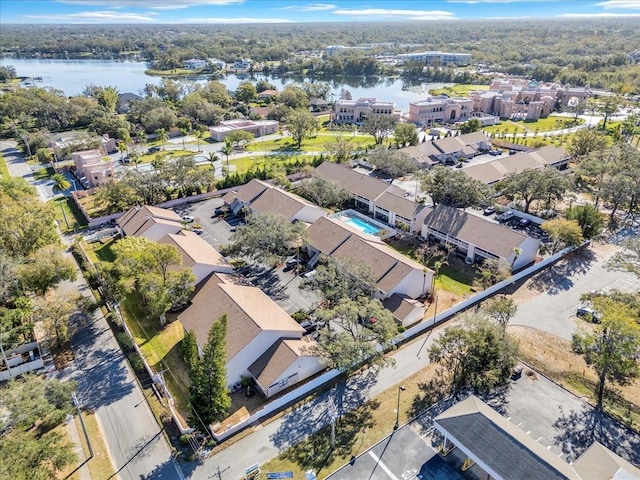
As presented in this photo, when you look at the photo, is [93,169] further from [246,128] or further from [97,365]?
[97,365]

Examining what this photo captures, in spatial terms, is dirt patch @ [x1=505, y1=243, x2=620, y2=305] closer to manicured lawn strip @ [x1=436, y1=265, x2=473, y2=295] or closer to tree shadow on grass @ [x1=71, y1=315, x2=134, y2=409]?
manicured lawn strip @ [x1=436, y1=265, x2=473, y2=295]

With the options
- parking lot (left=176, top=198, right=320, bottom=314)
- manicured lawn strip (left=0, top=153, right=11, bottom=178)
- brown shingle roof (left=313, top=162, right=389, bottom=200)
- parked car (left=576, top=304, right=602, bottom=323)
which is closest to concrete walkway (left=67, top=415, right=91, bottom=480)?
parking lot (left=176, top=198, right=320, bottom=314)

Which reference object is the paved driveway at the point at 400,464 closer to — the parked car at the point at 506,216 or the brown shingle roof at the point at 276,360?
the brown shingle roof at the point at 276,360

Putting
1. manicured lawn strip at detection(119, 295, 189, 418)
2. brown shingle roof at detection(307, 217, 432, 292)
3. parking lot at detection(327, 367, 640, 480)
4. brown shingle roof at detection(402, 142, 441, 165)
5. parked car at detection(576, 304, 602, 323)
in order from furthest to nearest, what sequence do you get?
brown shingle roof at detection(402, 142, 441, 165) < brown shingle roof at detection(307, 217, 432, 292) < parked car at detection(576, 304, 602, 323) < manicured lawn strip at detection(119, 295, 189, 418) < parking lot at detection(327, 367, 640, 480)

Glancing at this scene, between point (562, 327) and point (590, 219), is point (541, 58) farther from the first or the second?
point (562, 327)

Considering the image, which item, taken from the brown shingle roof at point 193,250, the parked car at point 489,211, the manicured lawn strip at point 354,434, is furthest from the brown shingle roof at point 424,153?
the manicured lawn strip at point 354,434

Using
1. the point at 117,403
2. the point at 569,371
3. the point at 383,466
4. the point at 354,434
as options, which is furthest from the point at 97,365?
the point at 569,371
